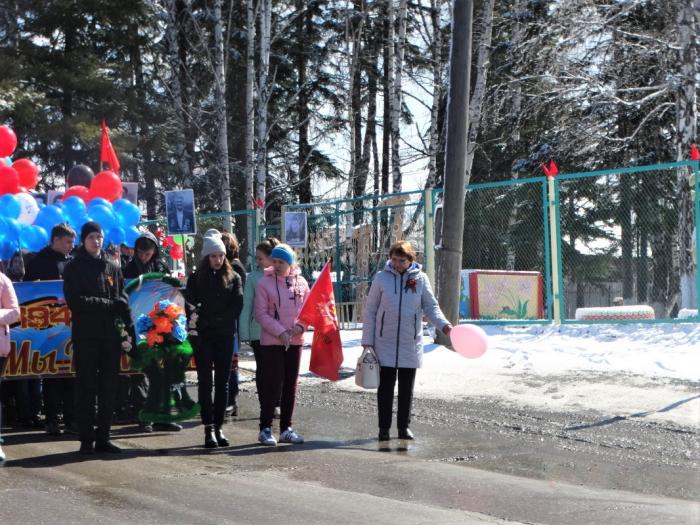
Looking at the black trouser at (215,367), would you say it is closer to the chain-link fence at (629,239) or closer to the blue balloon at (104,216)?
the blue balloon at (104,216)

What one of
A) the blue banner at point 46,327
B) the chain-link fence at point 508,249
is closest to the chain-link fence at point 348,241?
the chain-link fence at point 508,249

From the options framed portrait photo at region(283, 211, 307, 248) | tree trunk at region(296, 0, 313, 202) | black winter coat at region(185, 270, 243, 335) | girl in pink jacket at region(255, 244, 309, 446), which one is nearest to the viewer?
black winter coat at region(185, 270, 243, 335)

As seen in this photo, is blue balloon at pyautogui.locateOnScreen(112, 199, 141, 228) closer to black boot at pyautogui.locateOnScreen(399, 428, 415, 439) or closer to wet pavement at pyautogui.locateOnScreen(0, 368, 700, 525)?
wet pavement at pyautogui.locateOnScreen(0, 368, 700, 525)

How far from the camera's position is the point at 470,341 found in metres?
9.20

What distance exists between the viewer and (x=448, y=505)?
6648 millimetres

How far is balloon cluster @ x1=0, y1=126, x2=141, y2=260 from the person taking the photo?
1274 centimetres

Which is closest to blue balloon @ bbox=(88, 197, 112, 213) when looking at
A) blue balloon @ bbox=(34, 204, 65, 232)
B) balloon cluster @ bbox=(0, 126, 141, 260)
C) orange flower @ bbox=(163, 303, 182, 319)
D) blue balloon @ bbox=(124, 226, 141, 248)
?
balloon cluster @ bbox=(0, 126, 141, 260)

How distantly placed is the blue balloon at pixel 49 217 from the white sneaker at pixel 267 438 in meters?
5.63

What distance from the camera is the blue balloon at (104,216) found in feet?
46.4

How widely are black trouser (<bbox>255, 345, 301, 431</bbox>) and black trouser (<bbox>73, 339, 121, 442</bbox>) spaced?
132 centimetres

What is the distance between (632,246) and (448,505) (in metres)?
11.9

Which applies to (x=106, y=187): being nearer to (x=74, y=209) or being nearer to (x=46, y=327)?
(x=74, y=209)

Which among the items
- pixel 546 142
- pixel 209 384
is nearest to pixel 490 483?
pixel 209 384

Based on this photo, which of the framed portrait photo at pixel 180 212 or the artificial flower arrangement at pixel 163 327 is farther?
the framed portrait photo at pixel 180 212
